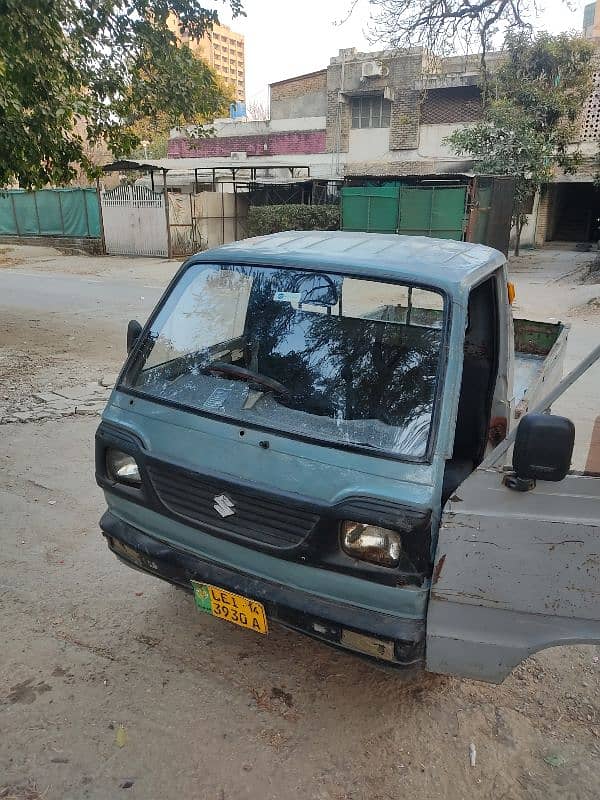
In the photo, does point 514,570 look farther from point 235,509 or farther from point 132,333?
point 132,333

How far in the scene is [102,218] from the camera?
20797 millimetres

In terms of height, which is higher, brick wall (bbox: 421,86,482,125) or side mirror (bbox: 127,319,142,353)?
brick wall (bbox: 421,86,482,125)

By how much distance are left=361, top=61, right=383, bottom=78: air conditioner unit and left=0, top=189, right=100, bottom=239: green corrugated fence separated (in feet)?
46.1

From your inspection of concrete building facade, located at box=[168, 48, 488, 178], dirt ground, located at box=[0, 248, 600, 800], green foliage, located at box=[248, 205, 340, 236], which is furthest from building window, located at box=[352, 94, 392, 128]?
dirt ground, located at box=[0, 248, 600, 800]

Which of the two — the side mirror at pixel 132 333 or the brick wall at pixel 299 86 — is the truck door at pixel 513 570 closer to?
the side mirror at pixel 132 333

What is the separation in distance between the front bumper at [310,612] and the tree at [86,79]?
4.44 meters

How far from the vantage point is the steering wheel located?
254cm

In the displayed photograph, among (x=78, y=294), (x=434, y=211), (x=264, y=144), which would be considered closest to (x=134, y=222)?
(x=78, y=294)

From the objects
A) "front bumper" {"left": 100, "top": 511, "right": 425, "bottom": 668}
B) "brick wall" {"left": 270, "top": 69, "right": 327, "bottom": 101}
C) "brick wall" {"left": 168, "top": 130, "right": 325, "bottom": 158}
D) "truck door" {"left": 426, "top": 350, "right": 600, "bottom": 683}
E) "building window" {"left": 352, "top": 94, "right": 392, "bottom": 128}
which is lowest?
"front bumper" {"left": 100, "top": 511, "right": 425, "bottom": 668}

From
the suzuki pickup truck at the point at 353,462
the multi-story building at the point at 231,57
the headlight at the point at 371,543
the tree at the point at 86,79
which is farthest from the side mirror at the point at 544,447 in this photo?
the multi-story building at the point at 231,57

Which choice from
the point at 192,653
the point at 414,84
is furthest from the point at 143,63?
the point at 414,84

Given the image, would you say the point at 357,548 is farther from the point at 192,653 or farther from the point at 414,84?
the point at 414,84

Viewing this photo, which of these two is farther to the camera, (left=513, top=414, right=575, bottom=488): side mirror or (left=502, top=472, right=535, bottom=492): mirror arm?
(left=502, top=472, right=535, bottom=492): mirror arm

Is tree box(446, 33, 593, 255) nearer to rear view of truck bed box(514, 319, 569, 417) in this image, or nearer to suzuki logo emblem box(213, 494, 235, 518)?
rear view of truck bed box(514, 319, 569, 417)
